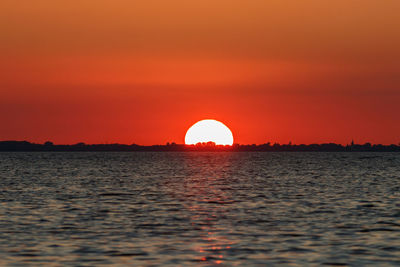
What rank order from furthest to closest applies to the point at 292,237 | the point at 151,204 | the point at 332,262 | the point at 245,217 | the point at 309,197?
the point at 309,197 < the point at 151,204 < the point at 245,217 < the point at 292,237 < the point at 332,262

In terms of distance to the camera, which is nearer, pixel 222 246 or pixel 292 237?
pixel 222 246

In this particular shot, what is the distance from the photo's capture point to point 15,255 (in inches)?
1165

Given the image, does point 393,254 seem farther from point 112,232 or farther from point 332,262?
point 112,232

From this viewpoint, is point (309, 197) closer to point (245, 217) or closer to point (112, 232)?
point (245, 217)

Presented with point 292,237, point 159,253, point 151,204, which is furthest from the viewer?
point 151,204

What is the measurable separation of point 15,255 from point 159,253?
5848 millimetres

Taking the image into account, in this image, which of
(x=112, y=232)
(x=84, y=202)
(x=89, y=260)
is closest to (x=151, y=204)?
(x=84, y=202)

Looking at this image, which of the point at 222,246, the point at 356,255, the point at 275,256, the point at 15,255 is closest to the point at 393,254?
the point at 356,255

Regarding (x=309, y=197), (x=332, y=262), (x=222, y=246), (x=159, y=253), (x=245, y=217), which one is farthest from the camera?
(x=309, y=197)

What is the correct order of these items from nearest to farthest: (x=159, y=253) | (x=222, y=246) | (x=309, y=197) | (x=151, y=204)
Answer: (x=159, y=253), (x=222, y=246), (x=151, y=204), (x=309, y=197)

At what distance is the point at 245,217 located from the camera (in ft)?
148

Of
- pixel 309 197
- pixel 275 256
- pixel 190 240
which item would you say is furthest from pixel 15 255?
pixel 309 197

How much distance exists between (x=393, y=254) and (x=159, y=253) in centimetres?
961

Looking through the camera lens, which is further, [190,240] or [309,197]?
[309,197]
